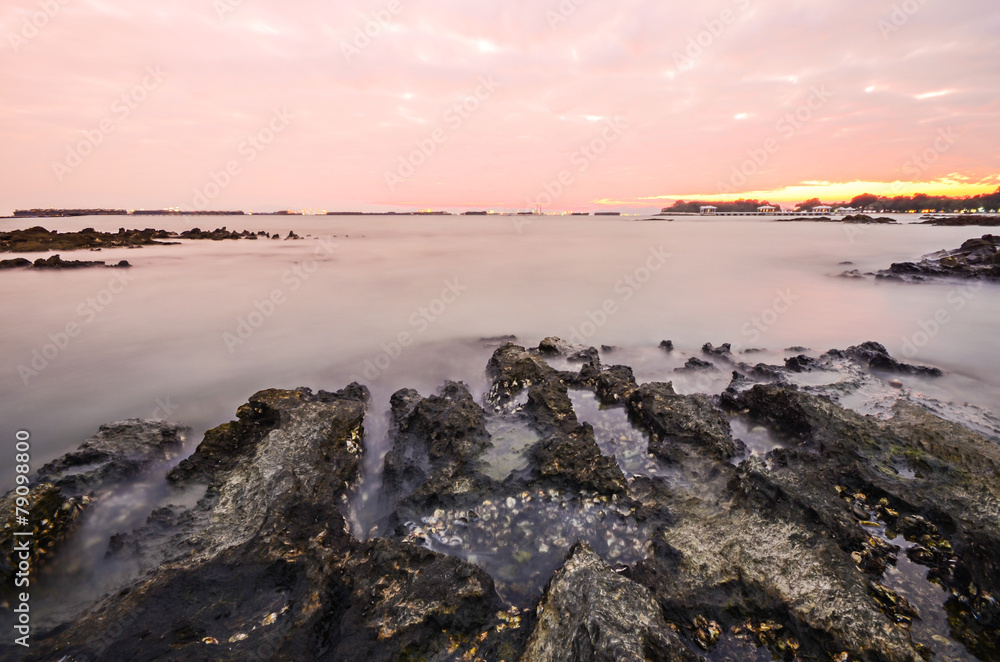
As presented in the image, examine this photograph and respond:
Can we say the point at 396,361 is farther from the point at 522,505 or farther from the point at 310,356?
the point at 522,505

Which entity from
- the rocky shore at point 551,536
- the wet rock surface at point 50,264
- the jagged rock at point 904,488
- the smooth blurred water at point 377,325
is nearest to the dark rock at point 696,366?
the smooth blurred water at point 377,325

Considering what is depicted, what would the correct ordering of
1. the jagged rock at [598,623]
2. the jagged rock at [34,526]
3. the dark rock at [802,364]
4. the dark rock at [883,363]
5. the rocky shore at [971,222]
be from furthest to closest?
the rocky shore at [971,222]
the dark rock at [802,364]
the dark rock at [883,363]
the jagged rock at [34,526]
the jagged rock at [598,623]

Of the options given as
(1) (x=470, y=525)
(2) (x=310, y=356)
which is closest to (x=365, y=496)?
(1) (x=470, y=525)

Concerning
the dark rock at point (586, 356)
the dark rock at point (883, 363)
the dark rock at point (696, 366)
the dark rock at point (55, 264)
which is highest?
the dark rock at point (55, 264)

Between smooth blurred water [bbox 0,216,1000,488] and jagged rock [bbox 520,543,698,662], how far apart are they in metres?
4.32

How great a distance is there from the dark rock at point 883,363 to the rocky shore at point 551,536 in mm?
2099

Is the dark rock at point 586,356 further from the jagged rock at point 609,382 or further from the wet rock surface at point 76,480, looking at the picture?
the wet rock surface at point 76,480

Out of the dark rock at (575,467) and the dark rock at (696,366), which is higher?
the dark rock at (575,467)

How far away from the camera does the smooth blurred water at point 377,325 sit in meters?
6.67

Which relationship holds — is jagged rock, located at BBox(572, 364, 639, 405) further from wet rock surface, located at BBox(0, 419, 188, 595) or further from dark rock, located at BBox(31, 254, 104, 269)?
dark rock, located at BBox(31, 254, 104, 269)

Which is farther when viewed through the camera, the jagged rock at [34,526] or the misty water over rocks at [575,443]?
the jagged rock at [34,526]

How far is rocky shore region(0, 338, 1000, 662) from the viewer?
2586 millimetres

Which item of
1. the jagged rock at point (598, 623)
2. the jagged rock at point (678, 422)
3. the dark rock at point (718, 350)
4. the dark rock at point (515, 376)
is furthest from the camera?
the dark rock at point (718, 350)

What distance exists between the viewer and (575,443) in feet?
14.3
